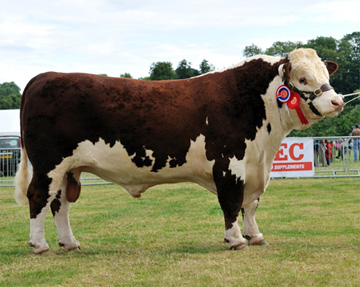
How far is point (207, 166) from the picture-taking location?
23.5 feet

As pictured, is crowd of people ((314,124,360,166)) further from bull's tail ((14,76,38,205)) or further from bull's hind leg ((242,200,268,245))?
bull's tail ((14,76,38,205))

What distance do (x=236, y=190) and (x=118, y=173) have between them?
4.87 feet

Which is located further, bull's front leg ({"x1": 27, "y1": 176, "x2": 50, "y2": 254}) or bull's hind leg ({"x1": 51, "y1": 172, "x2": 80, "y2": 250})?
bull's hind leg ({"x1": 51, "y1": 172, "x2": 80, "y2": 250})

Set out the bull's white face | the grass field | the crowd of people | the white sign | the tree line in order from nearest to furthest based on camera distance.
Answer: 1. the grass field
2. the bull's white face
3. the white sign
4. the crowd of people
5. the tree line

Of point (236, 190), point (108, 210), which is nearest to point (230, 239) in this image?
point (236, 190)

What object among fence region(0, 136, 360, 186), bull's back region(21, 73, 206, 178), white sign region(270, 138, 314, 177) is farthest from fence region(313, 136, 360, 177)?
bull's back region(21, 73, 206, 178)

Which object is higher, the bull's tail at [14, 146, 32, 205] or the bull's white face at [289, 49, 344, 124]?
the bull's white face at [289, 49, 344, 124]

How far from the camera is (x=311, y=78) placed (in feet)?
22.9

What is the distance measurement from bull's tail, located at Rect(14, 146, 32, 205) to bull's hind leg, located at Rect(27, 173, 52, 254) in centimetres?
51

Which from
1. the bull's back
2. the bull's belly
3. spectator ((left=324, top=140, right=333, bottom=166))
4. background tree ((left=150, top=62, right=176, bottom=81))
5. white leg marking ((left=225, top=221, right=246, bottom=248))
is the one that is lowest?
white leg marking ((left=225, top=221, right=246, bottom=248))

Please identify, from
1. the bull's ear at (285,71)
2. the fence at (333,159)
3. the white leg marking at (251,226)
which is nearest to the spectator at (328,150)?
the fence at (333,159)

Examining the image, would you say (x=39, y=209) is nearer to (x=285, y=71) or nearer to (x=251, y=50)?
(x=285, y=71)

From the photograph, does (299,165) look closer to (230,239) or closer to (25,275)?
(230,239)

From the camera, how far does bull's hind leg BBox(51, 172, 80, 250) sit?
7.53 meters
